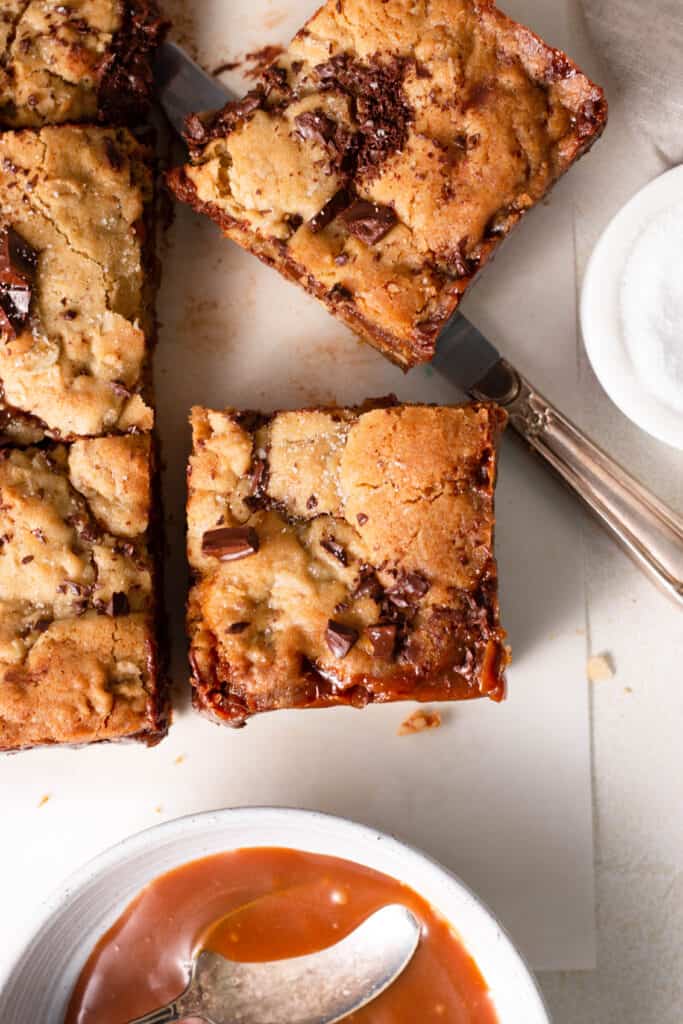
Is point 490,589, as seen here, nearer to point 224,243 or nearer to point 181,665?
point 181,665

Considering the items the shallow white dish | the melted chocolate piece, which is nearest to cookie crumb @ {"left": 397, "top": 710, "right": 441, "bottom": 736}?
the shallow white dish

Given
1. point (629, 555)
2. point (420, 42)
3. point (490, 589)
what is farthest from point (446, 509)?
point (420, 42)

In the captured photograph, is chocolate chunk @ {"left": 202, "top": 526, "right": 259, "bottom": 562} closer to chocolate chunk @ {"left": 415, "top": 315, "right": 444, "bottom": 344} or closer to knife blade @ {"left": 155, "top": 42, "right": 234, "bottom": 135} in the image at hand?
chocolate chunk @ {"left": 415, "top": 315, "right": 444, "bottom": 344}

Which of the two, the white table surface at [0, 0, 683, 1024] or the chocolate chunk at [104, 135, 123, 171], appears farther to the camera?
the white table surface at [0, 0, 683, 1024]

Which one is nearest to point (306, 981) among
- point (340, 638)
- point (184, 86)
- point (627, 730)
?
point (340, 638)

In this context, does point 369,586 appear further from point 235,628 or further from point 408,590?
point 235,628

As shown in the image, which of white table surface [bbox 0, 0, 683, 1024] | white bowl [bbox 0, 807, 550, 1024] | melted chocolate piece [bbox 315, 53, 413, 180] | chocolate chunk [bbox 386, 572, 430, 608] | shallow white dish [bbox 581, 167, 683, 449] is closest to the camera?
white bowl [bbox 0, 807, 550, 1024]
